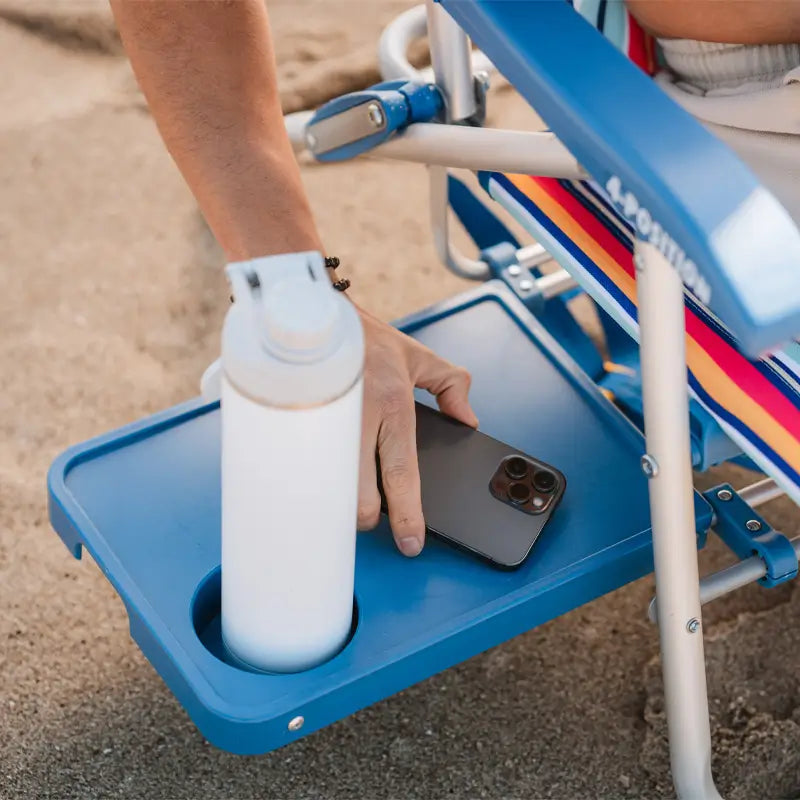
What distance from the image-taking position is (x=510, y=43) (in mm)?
639

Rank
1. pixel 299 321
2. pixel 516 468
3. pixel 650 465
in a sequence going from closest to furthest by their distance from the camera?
pixel 299 321 → pixel 650 465 → pixel 516 468

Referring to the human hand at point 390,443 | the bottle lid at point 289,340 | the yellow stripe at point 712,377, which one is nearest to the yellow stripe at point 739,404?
the yellow stripe at point 712,377

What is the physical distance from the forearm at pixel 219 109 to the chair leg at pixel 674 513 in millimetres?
342

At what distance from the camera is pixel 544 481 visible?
94 cm

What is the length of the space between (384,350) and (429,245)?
0.80m

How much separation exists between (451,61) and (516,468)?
402 mm

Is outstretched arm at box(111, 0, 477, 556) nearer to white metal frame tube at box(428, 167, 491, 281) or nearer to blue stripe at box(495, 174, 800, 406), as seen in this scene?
blue stripe at box(495, 174, 800, 406)

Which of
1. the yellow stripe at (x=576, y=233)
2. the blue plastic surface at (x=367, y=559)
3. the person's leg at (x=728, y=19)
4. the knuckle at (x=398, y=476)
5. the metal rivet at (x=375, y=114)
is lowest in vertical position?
the blue plastic surface at (x=367, y=559)

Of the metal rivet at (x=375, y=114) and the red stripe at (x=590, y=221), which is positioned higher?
the metal rivet at (x=375, y=114)

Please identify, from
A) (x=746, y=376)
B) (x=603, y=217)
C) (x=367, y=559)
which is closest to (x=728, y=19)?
(x=603, y=217)

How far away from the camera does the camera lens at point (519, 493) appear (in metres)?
0.93

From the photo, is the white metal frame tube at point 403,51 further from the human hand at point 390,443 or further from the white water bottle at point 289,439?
the white water bottle at point 289,439

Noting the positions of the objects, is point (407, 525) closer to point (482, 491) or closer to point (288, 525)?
point (482, 491)

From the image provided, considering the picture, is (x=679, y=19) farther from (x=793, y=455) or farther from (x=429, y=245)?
(x=429, y=245)
